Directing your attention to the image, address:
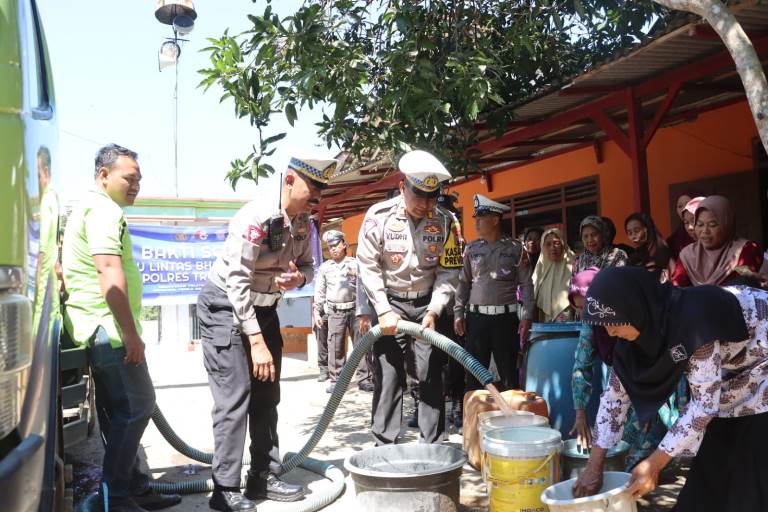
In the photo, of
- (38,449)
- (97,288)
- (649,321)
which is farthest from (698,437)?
(97,288)

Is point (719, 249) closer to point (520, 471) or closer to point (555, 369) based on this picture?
point (555, 369)

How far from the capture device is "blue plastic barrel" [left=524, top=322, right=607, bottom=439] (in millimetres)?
4434

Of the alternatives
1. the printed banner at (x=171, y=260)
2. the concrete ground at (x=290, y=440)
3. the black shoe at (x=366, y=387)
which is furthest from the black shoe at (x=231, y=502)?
the printed banner at (x=171, y=260)

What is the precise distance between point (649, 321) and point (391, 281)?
7.06 ft

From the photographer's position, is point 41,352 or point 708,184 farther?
point 708,184

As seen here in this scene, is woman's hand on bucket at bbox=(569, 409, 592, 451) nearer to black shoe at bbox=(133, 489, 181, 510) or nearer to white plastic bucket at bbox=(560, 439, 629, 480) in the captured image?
white plastic bucket at bbox=(560, 439, 629, 480)

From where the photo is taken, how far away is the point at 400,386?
163 inches

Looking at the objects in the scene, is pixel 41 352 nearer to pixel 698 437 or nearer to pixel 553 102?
pixel 698 437

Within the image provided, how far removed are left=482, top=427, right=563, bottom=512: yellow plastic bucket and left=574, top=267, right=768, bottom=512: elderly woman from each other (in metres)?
0.29

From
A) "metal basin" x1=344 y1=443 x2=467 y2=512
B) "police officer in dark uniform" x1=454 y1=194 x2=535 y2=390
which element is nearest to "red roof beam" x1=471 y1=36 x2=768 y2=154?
"police officer in dark uniform" x1=454 y1=194 x2=535 y2=390

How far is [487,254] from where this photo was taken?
5.75 m

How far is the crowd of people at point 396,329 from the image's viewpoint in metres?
2.36

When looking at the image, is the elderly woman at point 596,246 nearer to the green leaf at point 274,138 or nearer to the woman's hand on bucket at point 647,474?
the green leaf at point 274,138

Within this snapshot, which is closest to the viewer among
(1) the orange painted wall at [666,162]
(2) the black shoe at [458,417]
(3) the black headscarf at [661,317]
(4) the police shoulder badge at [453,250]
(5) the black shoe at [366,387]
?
(3) the black headscarf at [661,317]
